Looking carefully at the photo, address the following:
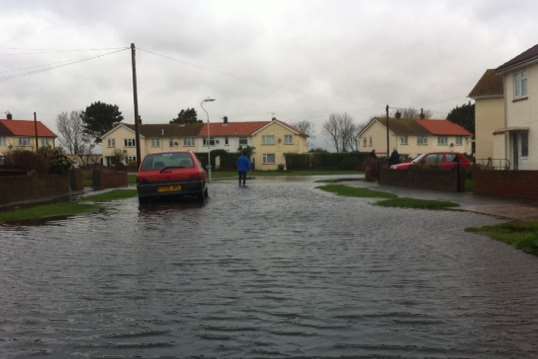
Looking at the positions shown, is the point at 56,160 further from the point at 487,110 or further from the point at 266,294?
the point at 487,110

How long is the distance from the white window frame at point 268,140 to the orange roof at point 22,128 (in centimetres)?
3843

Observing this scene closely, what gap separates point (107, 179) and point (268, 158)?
177 feet

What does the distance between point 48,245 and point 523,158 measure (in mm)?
21476

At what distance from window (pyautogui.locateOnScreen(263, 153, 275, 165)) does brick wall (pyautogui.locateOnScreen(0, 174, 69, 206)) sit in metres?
59.8

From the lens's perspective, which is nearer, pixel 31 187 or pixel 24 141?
pixel 31 187

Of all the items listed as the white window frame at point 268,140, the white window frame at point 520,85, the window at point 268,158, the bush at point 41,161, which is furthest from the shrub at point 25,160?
the white window frame at point 268,140

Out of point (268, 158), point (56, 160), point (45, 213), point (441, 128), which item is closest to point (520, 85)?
point (45, 213)

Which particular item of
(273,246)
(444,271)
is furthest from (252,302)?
(273,246)

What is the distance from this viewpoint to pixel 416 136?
8081 centimetres

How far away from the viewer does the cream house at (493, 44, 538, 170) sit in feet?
75.4

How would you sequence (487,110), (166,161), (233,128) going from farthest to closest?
(233,128) < (487,110) < (166,161)

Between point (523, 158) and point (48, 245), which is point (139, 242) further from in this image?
point (523, 158)

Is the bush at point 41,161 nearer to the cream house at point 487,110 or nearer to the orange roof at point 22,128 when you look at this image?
the cream house at point 487,110

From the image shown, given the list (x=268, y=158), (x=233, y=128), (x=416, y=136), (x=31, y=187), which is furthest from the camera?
(x=233, y=128)
